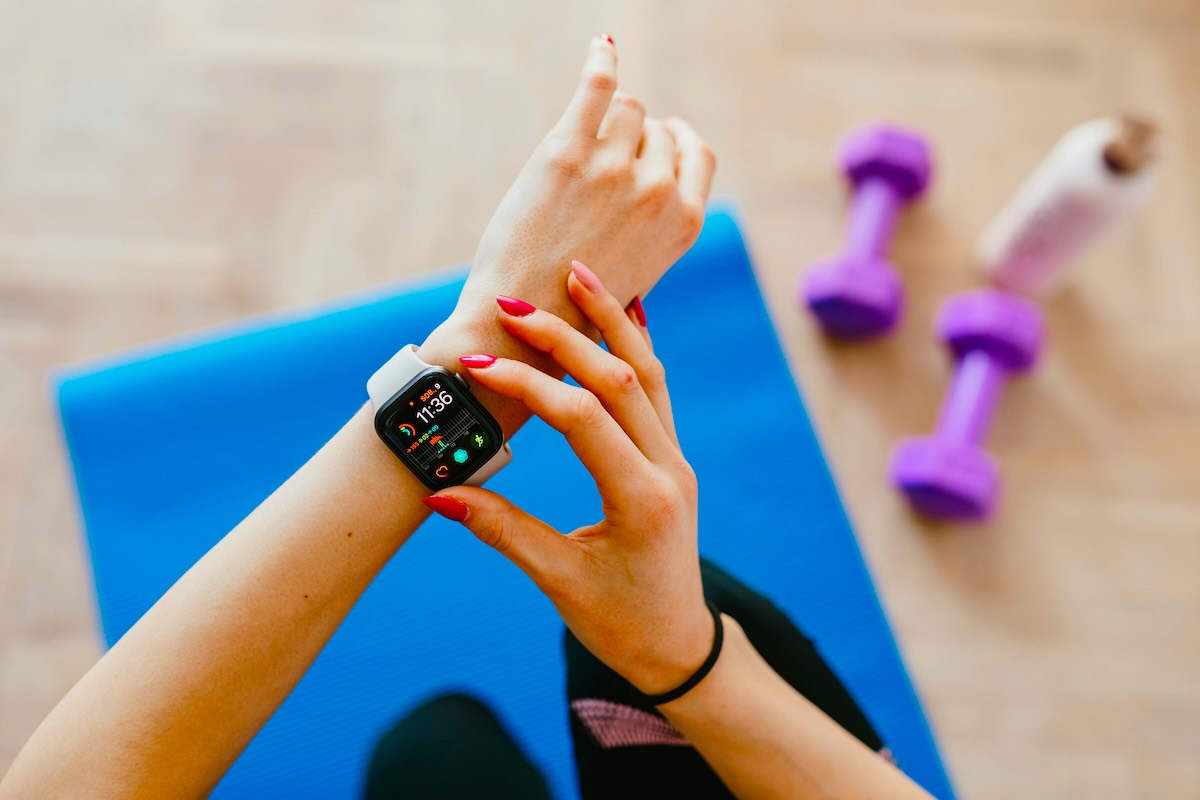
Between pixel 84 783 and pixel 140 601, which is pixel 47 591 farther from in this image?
pixel 84 783

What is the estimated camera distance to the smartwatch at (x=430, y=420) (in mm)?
682

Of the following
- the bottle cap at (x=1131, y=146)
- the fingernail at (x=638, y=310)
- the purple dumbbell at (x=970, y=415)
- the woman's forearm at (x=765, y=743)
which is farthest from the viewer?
the purple dumbbell at (x=970, y=415)

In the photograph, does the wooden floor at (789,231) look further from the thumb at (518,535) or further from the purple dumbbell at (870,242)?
the thumb at (518,535)

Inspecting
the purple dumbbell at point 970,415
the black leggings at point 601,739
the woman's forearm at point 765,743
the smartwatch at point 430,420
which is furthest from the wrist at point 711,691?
the purple dumbbell at point 970,415

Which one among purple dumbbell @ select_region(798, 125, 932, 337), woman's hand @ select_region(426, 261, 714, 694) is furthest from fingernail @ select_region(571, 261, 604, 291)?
purple dumbbell @ select_region(798, 125, 932, 337)

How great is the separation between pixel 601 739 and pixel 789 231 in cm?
95

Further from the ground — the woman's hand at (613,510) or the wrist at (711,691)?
the woman's hand at (613,510)

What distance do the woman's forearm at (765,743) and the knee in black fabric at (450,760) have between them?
0.23m

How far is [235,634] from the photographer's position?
679 mm

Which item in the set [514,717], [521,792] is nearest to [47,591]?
[514,717]

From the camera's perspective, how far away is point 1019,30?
1636 millimetres

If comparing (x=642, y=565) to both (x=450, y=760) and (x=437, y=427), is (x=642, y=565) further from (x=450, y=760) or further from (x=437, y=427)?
(x=450, y=760)

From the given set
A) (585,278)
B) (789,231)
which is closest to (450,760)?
(585,278)

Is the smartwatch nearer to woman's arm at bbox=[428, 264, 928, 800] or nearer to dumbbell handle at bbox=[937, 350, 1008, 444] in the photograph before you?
woman's arm at bbox=[428, 264, 928, 800]
